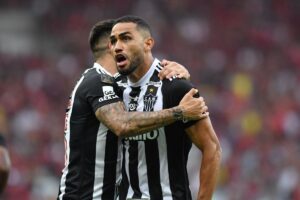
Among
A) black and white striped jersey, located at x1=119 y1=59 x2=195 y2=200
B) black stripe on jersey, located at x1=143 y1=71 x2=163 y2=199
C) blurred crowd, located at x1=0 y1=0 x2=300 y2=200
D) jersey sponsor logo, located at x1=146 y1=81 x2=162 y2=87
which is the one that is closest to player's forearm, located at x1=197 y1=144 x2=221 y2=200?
black and white striped jersey, located at x1=119 y1=59 x2=195 y2=200

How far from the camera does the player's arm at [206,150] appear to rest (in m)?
5.96

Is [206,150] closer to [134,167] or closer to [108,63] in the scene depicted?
[134,167]

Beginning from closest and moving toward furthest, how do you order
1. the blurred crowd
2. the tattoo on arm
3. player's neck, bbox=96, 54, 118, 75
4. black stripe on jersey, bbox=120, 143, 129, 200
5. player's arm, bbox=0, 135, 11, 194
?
player's arm, bbox=0, 135, 11, 194 → the tattoo on arm → black stripe on jersey, bbox=120, 143, 129, 200 → player's neck, bbox=96, 54, 118, 75 → the blurred crowd

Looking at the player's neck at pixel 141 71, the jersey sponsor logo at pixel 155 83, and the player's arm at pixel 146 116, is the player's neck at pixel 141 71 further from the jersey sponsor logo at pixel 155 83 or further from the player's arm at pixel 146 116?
the player's arm at pixel 146 116

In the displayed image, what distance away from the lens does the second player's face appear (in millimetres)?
6004

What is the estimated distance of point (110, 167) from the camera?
6.04m

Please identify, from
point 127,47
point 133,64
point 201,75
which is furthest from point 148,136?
point 201,75

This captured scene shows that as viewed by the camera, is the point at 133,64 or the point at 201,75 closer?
the point at 133,64

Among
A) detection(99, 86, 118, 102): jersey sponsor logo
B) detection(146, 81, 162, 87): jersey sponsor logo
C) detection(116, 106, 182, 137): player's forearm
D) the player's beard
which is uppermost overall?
the player's beard

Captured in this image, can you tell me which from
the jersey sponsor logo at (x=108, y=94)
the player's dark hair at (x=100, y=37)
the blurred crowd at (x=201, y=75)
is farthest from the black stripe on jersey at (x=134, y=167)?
the blurred crowd at (x=201, y=75)

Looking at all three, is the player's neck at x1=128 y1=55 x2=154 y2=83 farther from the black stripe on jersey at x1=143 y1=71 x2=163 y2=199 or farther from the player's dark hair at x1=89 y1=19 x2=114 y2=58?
the player's dark hair at x1=89 y1=19 x2=114 y2=58

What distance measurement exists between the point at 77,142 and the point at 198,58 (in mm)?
11215

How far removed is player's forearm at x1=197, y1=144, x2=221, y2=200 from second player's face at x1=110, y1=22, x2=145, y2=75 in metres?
0.73

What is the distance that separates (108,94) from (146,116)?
13.3 inches
